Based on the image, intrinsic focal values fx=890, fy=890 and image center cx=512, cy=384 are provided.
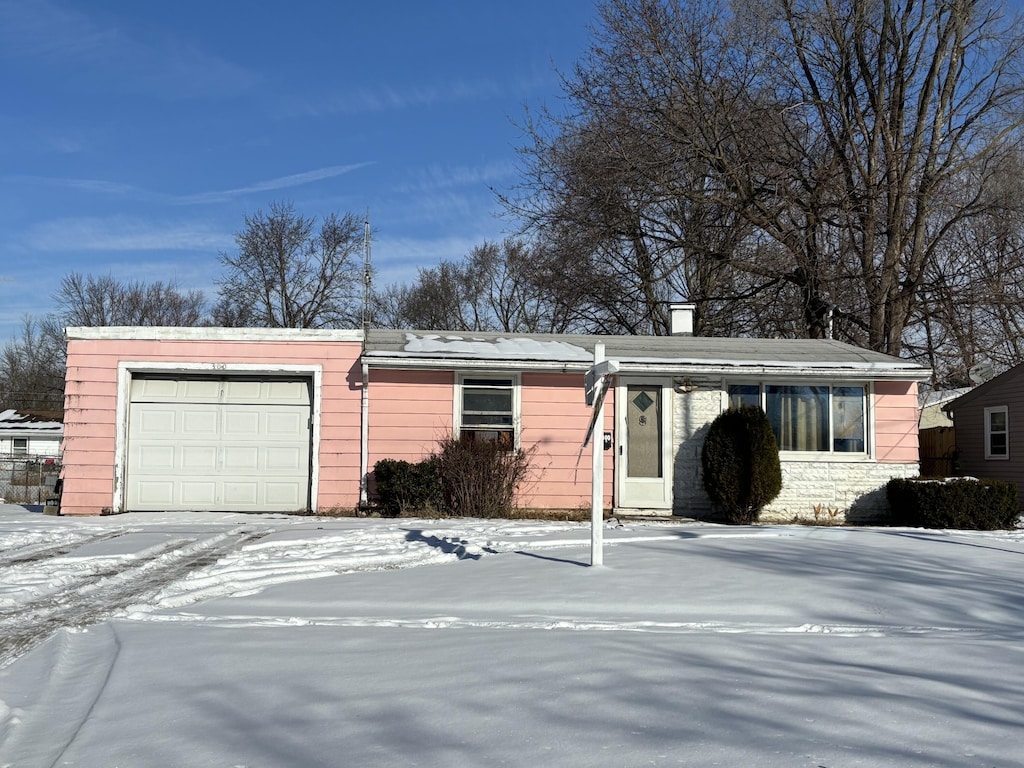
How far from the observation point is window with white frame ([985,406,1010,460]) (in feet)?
64.1

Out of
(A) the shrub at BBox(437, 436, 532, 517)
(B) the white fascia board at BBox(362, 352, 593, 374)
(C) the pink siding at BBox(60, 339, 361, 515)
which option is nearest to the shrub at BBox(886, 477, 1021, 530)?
(B) the white fascia board at BBox(362, 352, 593, 374)

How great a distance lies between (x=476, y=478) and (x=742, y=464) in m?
4.18

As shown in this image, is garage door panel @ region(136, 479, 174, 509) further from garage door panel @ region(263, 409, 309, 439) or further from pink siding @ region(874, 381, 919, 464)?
pink siding @ region(874, 381, 919, 464)

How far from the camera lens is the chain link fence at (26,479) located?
2275cm

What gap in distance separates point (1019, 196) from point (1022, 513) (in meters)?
8.43

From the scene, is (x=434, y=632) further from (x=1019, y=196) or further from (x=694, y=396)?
(x=1019, y=196)

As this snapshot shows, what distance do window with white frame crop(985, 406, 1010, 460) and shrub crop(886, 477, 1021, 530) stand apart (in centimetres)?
643

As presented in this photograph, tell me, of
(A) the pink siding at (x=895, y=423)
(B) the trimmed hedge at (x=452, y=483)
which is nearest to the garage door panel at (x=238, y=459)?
(B) the trimmed hedge at (x=452, y=483)

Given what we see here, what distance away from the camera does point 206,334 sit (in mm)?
14273

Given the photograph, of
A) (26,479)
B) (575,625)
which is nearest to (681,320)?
(575,625)

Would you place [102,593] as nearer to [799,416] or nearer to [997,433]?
[799,416]

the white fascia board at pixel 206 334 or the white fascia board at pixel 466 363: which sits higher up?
the white fascia board at pixel 206 334

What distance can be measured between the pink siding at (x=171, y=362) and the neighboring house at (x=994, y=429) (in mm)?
14134

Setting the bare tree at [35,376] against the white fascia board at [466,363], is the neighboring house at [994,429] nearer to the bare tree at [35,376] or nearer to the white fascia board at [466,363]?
the white fascia board at [466,363]
